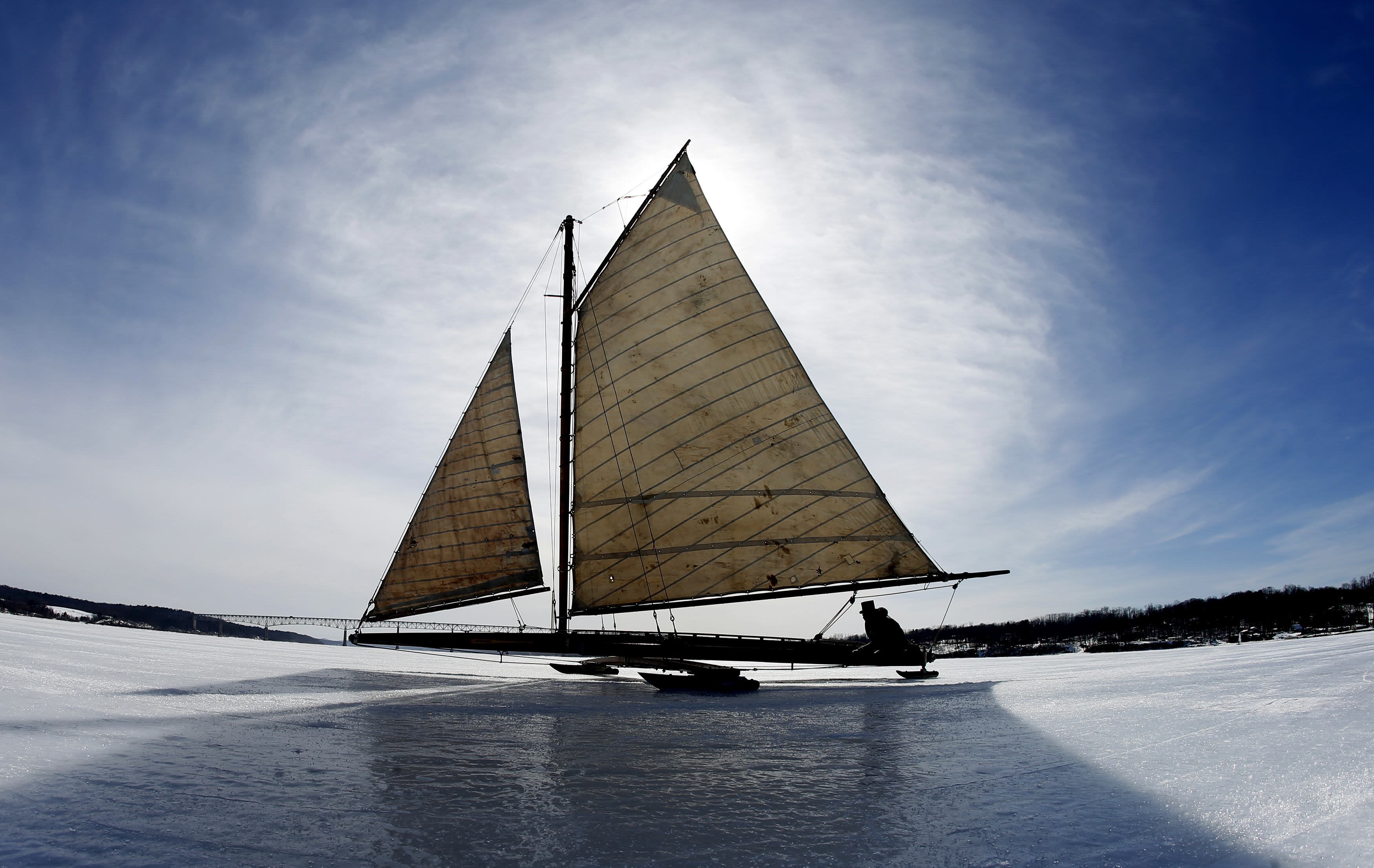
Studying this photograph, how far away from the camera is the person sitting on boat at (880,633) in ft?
69.2

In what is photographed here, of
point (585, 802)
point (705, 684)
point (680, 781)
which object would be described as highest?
point (585, 802)

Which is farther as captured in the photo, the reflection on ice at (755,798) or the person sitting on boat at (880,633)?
the person sitting on boat at (880,633)

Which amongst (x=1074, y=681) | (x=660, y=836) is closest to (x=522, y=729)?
(x=660, y=836)

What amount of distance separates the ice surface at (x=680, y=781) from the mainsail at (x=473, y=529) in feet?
35.1

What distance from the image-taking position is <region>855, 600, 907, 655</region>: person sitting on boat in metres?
21.1

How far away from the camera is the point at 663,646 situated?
1967 centimetres

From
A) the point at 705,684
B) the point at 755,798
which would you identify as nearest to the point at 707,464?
the point at 705,684

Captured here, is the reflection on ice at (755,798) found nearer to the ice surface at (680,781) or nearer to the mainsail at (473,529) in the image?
the ice surface at (680,781)

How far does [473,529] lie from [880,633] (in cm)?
1338

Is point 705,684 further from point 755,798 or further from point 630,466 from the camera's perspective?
point 755,798

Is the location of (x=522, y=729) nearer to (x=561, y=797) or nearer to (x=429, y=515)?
(x=561, y=797)

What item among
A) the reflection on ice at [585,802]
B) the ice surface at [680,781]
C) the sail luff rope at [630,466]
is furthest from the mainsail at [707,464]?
the reflection on ice at [585,802]

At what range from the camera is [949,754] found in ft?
21.6

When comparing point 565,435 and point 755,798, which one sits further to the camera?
point 565,435
